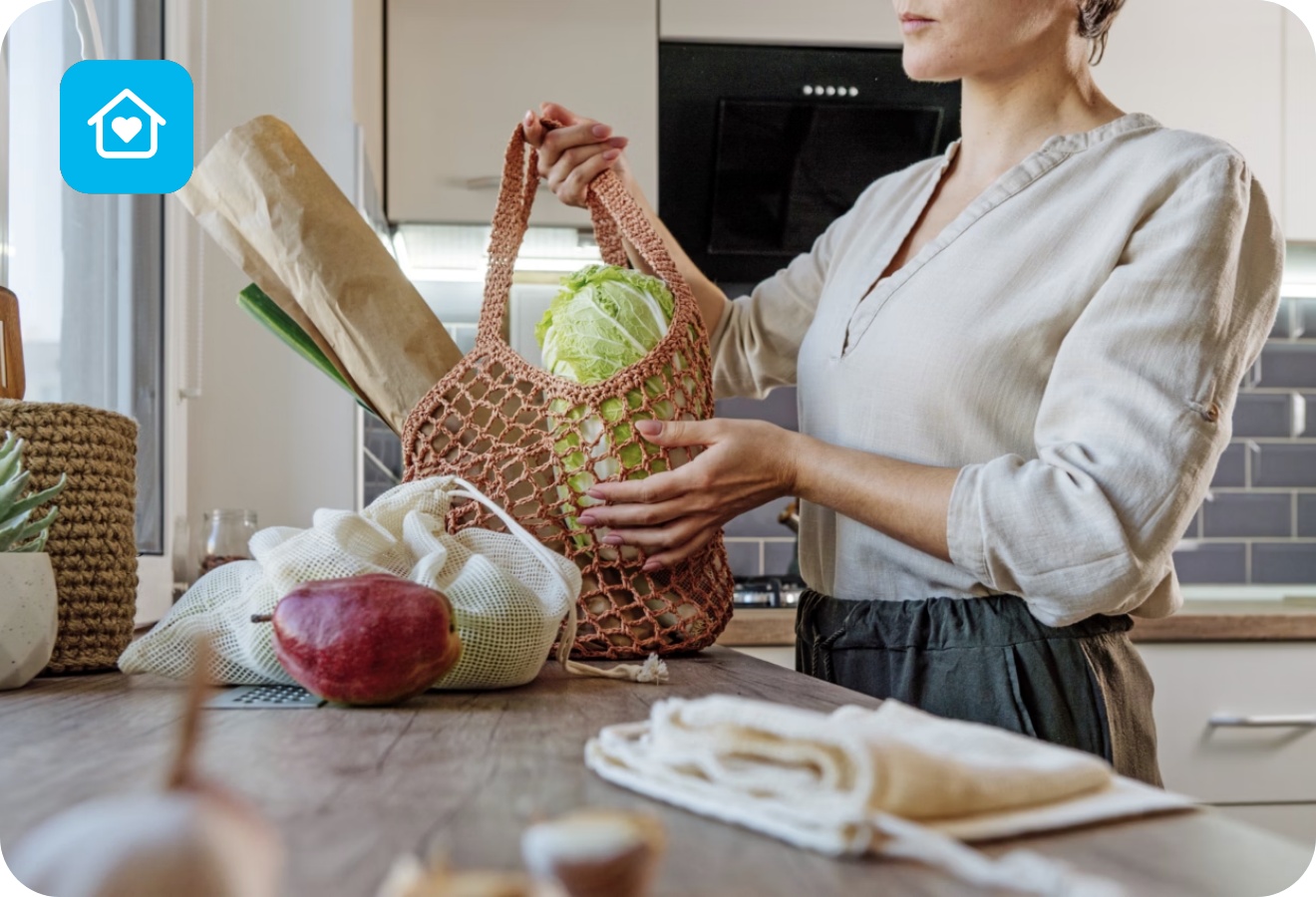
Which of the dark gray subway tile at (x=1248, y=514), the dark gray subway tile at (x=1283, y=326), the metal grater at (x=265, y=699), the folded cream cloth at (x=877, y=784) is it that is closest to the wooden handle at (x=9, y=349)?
the metal grater at (x=265, y=699)

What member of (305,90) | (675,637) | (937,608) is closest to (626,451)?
(675,637)

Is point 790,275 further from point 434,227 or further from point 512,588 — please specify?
point 434,227

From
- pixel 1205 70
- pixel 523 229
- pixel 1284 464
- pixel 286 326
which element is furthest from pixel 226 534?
pixel 1284 464

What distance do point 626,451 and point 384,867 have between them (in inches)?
18.4

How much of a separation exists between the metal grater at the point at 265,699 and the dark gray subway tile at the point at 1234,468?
2379 mm

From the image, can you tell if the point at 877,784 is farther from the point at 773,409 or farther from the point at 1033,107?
the point at 773,409

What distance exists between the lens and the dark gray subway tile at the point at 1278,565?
256 cm

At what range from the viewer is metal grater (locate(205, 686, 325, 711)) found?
1.88 feet

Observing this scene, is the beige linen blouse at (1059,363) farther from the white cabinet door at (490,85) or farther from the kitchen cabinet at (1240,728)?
the white cabinet door at (490,85)

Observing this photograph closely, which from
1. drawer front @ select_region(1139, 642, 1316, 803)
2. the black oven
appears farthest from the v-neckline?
the black oven

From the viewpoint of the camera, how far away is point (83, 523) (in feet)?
2.49

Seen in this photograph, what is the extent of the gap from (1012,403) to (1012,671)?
20 centimetres

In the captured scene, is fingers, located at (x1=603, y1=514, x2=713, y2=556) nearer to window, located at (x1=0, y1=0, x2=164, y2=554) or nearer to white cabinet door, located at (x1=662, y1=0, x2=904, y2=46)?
window, located at (x1=0, y1=0, x2=164, y2=554)

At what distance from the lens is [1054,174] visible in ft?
2.96
